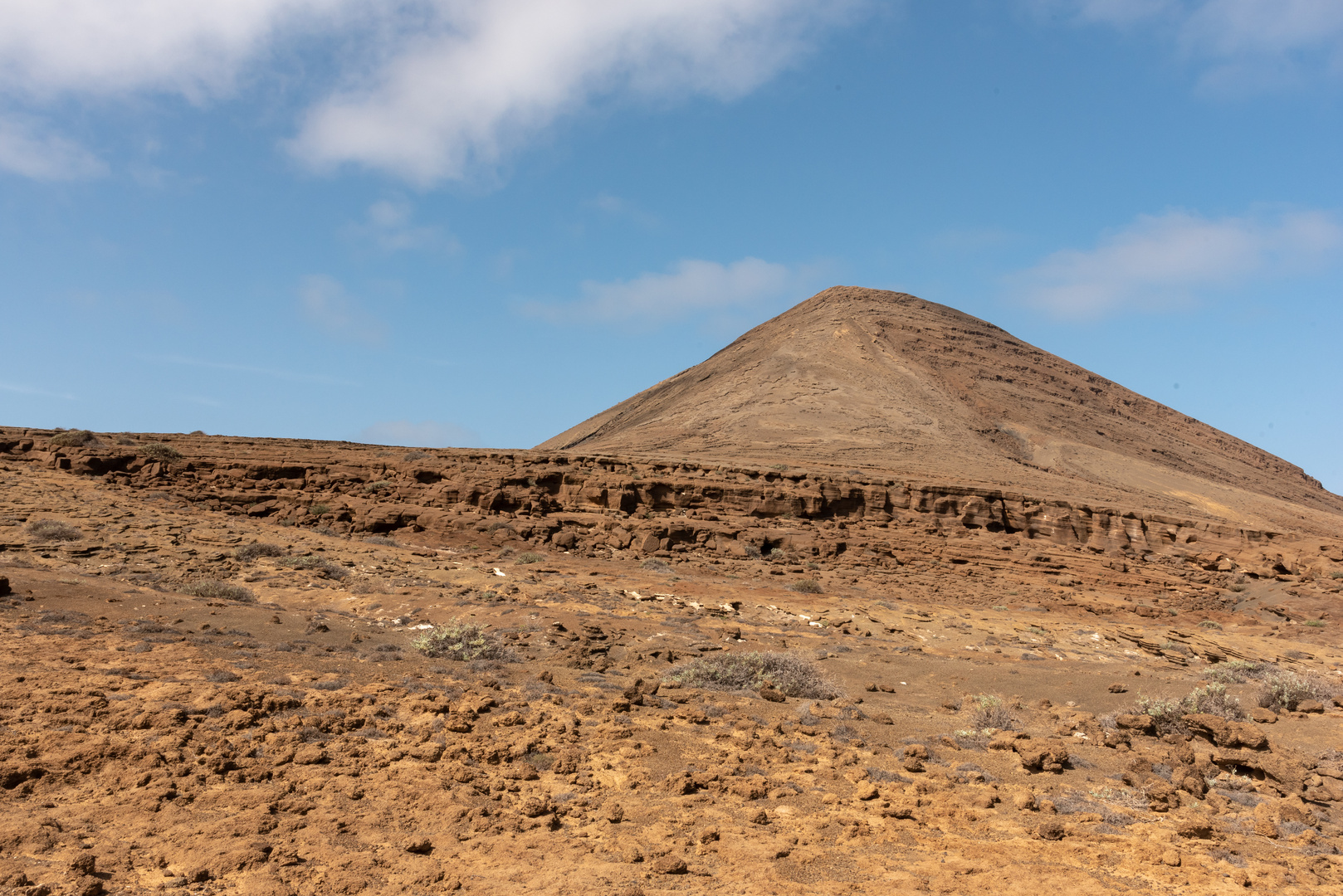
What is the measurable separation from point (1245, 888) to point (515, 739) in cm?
549

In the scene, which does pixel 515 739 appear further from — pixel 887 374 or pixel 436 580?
pixel 887 374

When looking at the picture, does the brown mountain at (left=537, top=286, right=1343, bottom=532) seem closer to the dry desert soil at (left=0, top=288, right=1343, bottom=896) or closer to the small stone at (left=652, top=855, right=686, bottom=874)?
the dry desert soil at (left=0, top=288, right=1343, bottom=896)

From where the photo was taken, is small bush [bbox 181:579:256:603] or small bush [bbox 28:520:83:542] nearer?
small bush [bbox 181:579:256:603]

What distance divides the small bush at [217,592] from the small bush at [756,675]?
6.82 m

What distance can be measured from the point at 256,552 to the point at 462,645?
23.0ft

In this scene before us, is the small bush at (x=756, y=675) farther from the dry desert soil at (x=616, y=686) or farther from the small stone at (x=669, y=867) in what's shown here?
the small stone at (x=669, y=867)

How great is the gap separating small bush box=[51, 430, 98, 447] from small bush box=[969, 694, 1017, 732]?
76.2 ft

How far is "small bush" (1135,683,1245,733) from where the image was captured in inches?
325

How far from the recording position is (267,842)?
4977 mm

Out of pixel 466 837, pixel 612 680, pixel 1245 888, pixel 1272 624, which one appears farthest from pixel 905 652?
pixel 1272 624

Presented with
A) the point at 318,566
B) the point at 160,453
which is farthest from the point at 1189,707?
the point at 160,453

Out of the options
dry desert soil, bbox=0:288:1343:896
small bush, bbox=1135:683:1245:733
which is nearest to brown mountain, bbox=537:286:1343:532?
dry desert soil, bbox=0:288:1343:896

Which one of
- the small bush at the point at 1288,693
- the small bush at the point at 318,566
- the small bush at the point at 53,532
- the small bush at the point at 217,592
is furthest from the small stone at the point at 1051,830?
the small bush at the point at 53,532

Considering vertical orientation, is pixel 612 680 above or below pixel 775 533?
below
